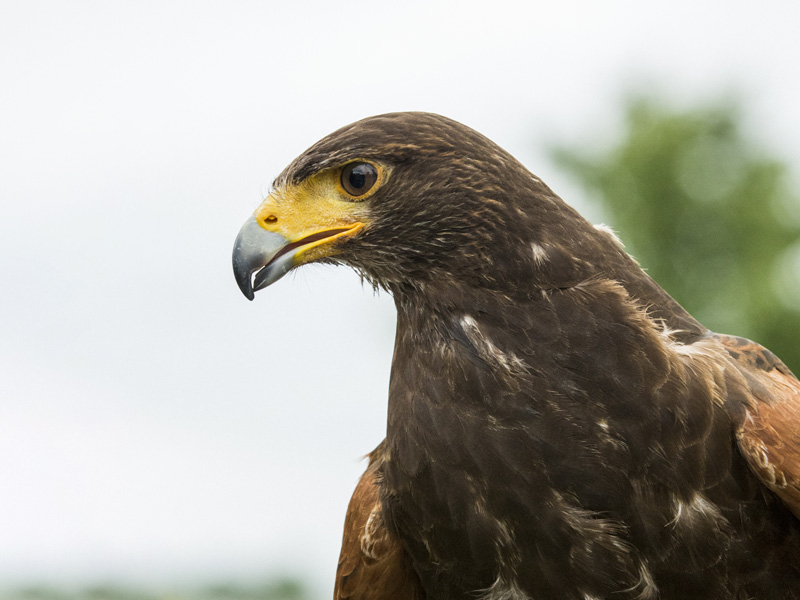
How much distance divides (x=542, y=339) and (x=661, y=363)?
0.41 metres

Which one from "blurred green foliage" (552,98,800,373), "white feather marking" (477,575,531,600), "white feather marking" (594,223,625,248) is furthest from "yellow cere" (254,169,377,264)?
"blurred green foliage" (552,98,800,373)

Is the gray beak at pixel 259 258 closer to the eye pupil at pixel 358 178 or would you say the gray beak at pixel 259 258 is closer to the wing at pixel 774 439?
the eye pupil at pixel 358 178

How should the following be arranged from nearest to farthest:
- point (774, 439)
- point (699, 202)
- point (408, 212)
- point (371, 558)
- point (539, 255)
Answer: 1. point (774, 439)
2. point (539, 255)
3. point (408, 212)
4. point (371, 558)
5. point (699, 202)

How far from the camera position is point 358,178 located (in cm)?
349

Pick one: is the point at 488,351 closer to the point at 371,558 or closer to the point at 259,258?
the point at 259,258

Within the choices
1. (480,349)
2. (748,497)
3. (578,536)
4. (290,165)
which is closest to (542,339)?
(480,349)

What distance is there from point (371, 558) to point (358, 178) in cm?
151

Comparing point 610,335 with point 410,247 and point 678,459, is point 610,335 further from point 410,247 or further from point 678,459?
point 410,247

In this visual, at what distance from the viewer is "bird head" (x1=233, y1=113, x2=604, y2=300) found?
334 centimetres

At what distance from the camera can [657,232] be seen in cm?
2039

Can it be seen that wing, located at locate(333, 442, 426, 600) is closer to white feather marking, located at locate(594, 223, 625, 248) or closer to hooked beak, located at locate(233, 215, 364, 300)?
hooked beak, located at locate(233, 215, 364, 300)

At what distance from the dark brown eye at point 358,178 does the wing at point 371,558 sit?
1141 mm

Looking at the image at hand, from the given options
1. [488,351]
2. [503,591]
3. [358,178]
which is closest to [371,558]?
[503,591]

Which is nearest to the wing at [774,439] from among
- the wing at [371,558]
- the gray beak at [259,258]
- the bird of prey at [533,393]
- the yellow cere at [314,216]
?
the bird of prey at [533,393]
